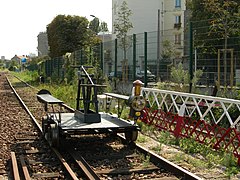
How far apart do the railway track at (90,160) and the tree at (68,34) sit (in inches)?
1591

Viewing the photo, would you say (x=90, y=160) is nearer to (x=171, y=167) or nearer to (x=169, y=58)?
→ (x=171, y=167)

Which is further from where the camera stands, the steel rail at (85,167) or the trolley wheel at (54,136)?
the trolley wheel at (54,136)

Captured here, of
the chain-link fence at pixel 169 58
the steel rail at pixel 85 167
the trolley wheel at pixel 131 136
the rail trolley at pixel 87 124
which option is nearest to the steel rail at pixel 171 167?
the trolley wheel at pixel 131 136

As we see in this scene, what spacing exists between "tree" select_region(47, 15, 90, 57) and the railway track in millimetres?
40404

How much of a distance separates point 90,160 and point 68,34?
145 feet

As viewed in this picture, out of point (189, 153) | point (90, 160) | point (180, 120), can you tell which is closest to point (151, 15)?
point (180, 120)

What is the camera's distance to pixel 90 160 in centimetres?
760


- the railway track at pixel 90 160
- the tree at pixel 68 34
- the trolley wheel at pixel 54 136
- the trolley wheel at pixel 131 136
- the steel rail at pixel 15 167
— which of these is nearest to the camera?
the steel rail at pixel 15 167

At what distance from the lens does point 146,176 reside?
6602 millimetres

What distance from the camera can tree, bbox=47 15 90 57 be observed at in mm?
49500

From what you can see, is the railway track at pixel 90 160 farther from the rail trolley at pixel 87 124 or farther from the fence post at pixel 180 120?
the fence post at pixel 180 120

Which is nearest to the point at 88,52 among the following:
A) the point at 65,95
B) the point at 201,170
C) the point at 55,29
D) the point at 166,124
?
the point at 65,95

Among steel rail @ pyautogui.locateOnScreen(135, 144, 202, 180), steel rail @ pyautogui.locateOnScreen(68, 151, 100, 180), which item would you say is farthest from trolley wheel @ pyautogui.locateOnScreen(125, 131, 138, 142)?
steel rail @ pyautogui.locateOnScreen(68, 151, 100, 180)

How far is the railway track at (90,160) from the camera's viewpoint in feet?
21.8
